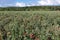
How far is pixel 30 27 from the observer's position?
266 inches

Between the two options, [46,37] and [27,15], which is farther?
[27,15]

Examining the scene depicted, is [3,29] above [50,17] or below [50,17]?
below

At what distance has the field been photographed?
6.54m

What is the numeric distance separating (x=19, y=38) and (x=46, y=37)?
2.87ft

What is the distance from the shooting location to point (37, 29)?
6.66 metres

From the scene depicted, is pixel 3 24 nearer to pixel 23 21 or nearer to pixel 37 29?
pixel 23 21

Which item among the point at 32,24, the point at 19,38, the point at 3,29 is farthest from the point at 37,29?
the point at 3,29

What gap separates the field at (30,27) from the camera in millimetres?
6539

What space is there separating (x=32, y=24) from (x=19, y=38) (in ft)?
2.00

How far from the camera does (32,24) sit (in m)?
6.77

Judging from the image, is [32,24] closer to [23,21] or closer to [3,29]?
[23,21]

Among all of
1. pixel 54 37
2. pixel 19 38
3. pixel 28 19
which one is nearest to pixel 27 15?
pixel 28 19

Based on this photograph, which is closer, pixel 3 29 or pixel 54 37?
pixel 54 37

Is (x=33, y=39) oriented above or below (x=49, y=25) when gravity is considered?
below
